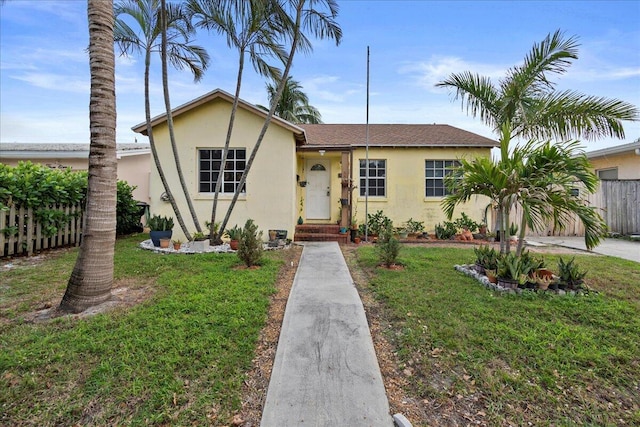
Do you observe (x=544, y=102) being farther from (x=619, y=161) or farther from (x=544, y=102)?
(x=619, y=161)

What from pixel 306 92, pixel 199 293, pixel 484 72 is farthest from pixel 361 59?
pixel 306 92

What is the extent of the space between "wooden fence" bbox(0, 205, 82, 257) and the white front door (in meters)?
7.34

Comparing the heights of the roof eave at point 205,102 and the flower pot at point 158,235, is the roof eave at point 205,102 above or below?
above

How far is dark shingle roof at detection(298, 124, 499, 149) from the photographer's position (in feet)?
36.7

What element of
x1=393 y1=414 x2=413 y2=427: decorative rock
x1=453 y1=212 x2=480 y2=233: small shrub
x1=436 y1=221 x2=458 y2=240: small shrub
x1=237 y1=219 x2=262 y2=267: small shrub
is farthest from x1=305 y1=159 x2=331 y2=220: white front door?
x1=393 y1=414 x2=413 y2=427: decorative rock

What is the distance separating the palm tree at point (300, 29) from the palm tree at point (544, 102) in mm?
3651

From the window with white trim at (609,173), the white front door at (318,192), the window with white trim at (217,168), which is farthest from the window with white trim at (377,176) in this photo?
the window with white trim at (609,173)

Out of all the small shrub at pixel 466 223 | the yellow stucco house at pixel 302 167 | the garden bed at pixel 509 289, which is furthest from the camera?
the small shrub at pixel 466 223

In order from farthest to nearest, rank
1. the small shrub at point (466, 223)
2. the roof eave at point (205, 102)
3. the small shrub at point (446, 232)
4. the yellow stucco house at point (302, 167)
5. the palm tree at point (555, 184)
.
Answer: the small shrub at point (466, 223) < the small shrub at point (446, 232) < the yellow stucco house at point (302, 167) < the roof eave at point (205, 102) < the palm tree at point (555, 184)

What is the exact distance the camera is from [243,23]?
7.32 metres

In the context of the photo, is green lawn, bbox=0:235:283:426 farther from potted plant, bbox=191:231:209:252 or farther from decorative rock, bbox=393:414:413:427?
potted plant, bbox=191:231:209:252

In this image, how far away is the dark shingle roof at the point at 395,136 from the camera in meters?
11.2

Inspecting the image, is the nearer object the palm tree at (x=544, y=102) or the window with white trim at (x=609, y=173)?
the palm tree at (x=544, y=102)

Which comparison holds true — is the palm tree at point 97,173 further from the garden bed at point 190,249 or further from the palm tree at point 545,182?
the palm tree at point 545,182
